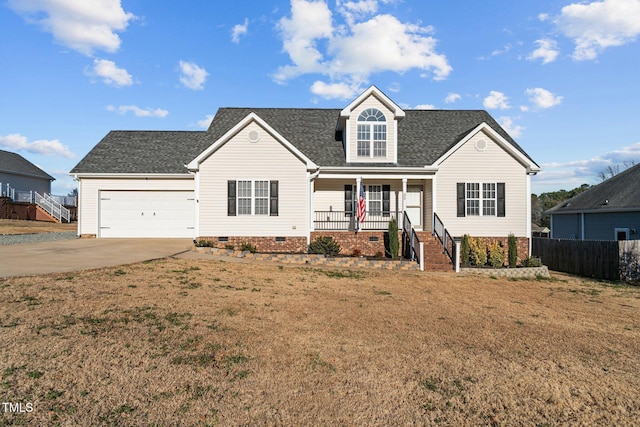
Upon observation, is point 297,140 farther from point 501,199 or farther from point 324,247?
point 501,199

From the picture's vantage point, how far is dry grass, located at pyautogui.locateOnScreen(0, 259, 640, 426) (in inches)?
159

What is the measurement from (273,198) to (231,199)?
1.92m

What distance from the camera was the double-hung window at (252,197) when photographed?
56.0ft

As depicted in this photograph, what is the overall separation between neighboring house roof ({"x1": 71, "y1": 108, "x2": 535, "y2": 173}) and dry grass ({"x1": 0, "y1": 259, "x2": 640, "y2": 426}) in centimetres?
1116

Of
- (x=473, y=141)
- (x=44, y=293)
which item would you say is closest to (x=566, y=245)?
(x=473, y=141)

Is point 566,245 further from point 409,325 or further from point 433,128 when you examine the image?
point 409,325

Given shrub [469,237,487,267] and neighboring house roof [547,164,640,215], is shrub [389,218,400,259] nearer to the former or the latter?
→ shrub [469,237,487,267]

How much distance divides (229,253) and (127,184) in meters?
8.92

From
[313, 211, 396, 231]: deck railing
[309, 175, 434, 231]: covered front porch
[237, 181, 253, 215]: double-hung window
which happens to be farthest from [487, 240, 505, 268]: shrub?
[237, 181, 253, 215]: double-hung window

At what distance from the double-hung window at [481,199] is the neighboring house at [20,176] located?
36.6 meters

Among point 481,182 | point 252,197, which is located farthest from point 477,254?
point 252,197

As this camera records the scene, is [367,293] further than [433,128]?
No

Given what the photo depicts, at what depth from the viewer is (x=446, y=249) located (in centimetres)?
1642

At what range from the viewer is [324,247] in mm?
16266
